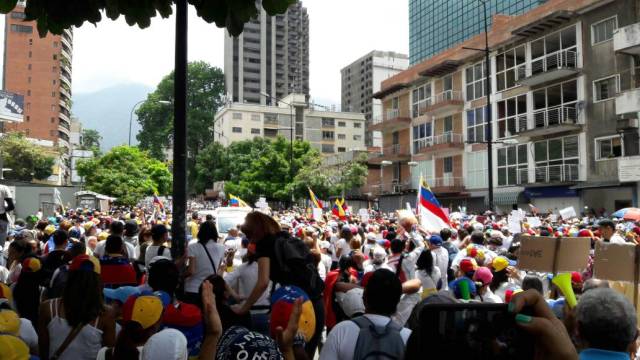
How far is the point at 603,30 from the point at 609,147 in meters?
5.50

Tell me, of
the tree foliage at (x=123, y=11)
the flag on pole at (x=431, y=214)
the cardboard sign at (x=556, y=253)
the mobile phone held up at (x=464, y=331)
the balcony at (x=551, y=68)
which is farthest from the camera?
the balcony at (x=551, y=68)

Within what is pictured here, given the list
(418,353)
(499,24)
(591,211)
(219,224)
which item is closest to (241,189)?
(499,24)

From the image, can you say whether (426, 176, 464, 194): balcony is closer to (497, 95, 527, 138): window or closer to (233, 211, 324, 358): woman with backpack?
(497, 95, 527, 138): window

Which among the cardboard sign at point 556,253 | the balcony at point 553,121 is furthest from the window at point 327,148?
the cardboard sign at point 556,253

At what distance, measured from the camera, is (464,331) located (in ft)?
8.23

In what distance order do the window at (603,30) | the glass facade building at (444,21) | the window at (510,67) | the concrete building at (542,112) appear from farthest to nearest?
the glass facade building at (444,21) → the window at (510,67) → the window at (603,30) → the concrete building at (542,112)

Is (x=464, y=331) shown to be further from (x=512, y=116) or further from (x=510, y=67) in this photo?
(x=510, y=67)

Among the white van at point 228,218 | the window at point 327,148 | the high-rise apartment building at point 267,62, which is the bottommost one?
the white van at point 228,218

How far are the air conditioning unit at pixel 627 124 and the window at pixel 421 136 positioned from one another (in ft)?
52.8

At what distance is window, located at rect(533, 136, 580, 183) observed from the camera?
2966cm

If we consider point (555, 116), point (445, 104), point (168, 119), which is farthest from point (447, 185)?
point (168, 119)

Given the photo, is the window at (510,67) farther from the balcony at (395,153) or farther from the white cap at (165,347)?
the white cap at (165,347)

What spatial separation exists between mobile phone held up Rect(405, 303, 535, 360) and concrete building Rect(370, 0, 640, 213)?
77.8 feet

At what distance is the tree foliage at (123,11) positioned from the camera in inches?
143
